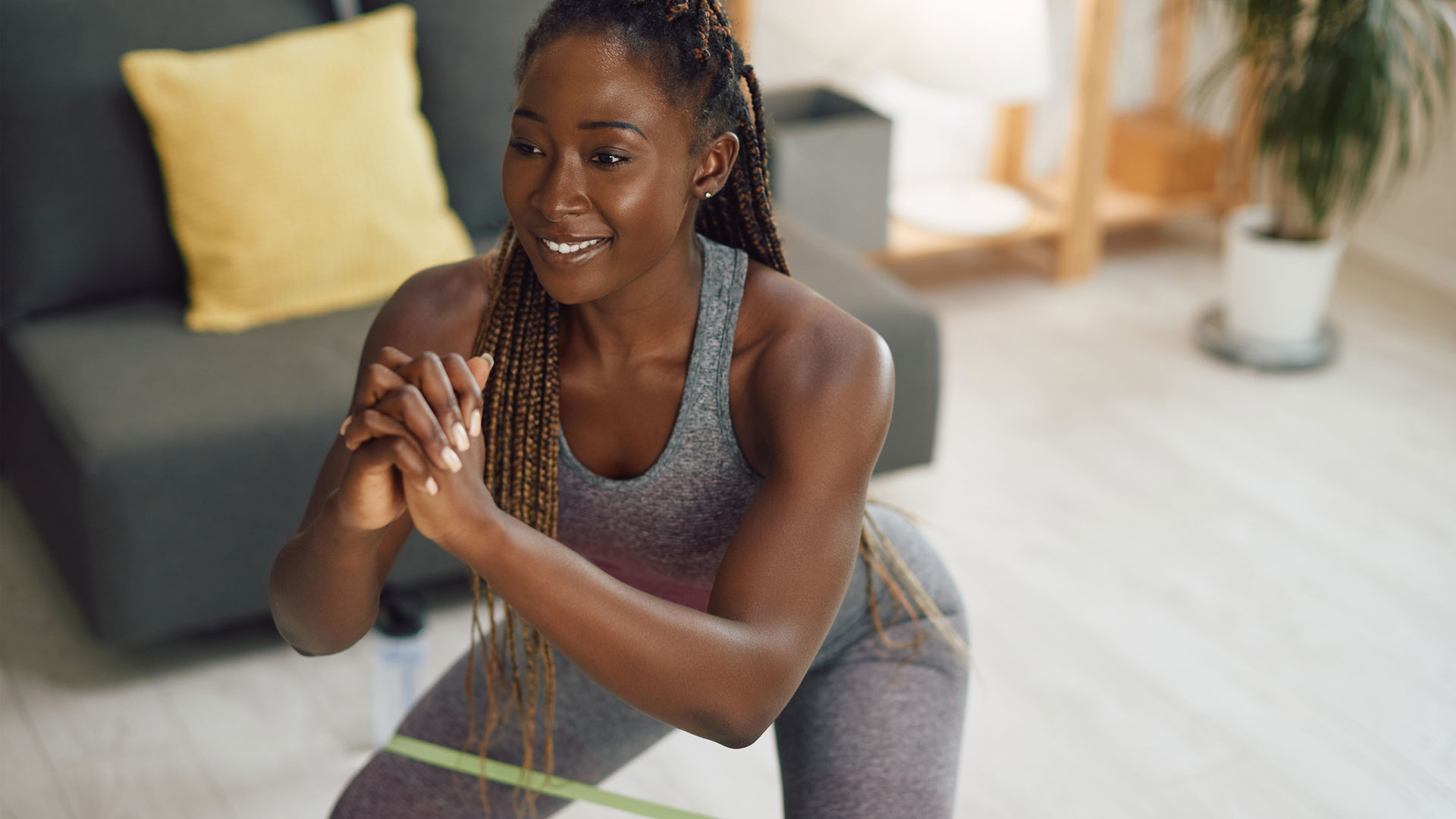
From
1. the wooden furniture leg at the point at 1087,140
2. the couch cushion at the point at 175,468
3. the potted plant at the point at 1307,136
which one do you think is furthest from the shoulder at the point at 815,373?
the wooden furniture leg at the point at 1087,140

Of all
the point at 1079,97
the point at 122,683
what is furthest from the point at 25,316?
the point at 1079,97

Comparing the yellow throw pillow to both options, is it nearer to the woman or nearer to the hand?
the woman

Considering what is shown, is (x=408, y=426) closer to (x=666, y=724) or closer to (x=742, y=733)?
(x=742, y=733)

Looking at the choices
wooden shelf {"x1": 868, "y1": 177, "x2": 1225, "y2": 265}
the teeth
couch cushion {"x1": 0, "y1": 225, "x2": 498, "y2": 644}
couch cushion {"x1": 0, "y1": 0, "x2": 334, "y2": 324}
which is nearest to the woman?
the teeth

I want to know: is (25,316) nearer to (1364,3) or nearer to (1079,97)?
(1079,97)

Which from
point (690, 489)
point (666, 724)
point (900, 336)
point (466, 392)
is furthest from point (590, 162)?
point (900, 336)

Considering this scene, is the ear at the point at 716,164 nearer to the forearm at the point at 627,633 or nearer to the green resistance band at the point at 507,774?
the forearm at the point at 627,633

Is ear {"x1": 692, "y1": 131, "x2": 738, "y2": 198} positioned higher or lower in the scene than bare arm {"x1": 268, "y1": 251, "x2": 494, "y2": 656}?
higher

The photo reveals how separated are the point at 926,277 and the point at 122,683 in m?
1.99

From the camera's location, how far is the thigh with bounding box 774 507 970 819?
3.68 feet

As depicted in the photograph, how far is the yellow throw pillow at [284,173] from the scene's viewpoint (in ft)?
6.76

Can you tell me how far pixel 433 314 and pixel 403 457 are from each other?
30cm

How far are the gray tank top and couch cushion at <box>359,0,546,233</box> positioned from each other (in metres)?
1.32

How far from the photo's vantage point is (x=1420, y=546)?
2205mm
